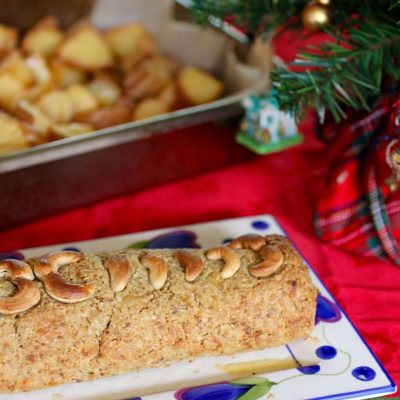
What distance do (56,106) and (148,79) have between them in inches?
9.9

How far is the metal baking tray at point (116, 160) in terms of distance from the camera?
1309 mm

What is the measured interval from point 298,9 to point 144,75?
1.55 ft

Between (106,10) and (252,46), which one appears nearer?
(252,46)

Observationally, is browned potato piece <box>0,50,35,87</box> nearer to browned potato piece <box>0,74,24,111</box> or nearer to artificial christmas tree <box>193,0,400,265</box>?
browned potato piece <box>0,74,24,111</box>

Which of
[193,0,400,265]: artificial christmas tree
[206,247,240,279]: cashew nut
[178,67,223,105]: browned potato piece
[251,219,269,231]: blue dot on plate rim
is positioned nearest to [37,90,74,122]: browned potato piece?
[178,67,223,105]: browned potato piece

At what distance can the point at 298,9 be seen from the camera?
1.32 meters

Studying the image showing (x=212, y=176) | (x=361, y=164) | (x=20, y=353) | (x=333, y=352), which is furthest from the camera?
(x=212, y=176)

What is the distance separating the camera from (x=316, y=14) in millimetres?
1186

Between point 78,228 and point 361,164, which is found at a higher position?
point 361,164

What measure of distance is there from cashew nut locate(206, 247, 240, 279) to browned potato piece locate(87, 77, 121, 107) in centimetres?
66

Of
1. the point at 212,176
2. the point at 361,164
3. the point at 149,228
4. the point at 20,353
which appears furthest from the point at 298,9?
the point at 20,353

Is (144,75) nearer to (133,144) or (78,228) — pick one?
(133,144)

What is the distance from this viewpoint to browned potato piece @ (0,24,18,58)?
1715 mm

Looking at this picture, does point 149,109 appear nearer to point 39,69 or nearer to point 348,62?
point 39,69
